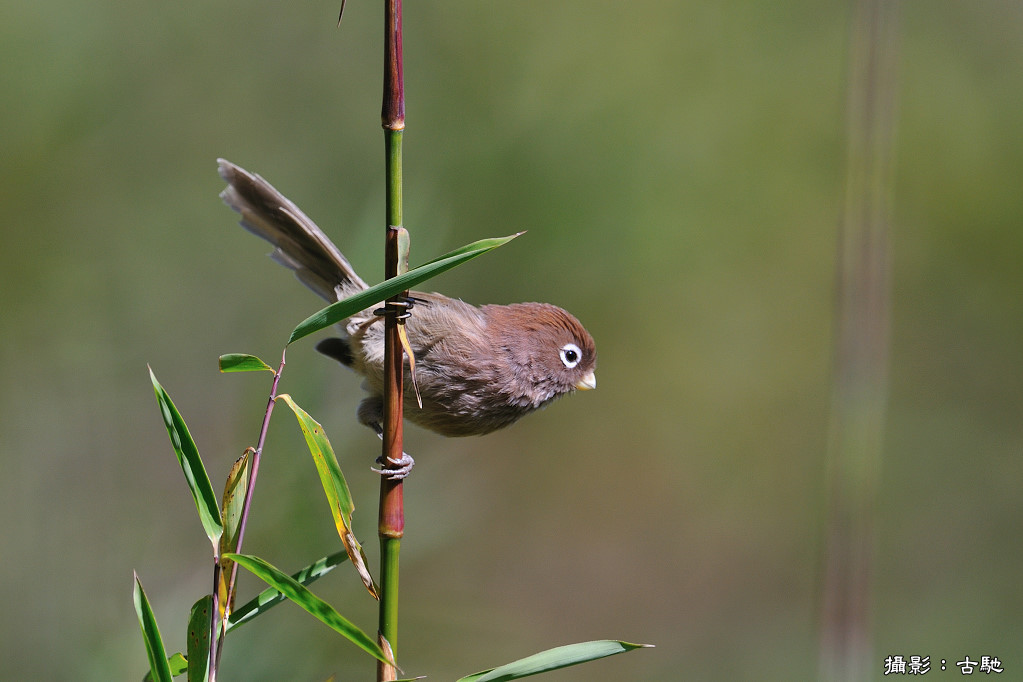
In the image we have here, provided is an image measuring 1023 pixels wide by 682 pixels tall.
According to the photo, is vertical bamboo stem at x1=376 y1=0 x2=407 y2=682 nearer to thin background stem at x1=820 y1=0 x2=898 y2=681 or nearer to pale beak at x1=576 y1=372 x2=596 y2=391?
thin background stem at x1=820 y1=0 x2=898 y2=681

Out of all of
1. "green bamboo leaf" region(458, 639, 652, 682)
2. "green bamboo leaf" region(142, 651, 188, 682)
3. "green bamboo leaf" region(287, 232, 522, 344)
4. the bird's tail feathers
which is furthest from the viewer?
the bird's tail feathers

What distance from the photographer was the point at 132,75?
3838 mm

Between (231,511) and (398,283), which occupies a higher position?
(398,283)

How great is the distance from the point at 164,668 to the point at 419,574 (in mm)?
3107

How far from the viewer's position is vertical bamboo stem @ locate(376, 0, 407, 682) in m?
1.30

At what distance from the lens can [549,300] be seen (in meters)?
4.48

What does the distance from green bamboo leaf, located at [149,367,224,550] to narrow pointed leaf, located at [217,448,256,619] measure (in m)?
0.02

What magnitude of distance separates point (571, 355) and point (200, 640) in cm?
189

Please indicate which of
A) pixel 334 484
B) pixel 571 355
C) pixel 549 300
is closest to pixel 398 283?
pixel 334 484

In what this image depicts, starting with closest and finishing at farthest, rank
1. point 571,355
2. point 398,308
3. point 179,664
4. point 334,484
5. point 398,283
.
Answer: point 398,283 < point 334,484 < point 179,664 < point 398,308 < point 571,355

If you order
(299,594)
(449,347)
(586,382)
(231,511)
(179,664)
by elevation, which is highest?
(449,347)

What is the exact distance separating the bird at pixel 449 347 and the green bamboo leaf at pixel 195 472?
1416 millimetres

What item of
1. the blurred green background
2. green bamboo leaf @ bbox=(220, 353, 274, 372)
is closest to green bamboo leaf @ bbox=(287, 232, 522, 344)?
green bamboo leaf @ bbox=(220, 353, 274, 372)

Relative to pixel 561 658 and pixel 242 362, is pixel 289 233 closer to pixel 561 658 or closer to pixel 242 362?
pixel 242 362
